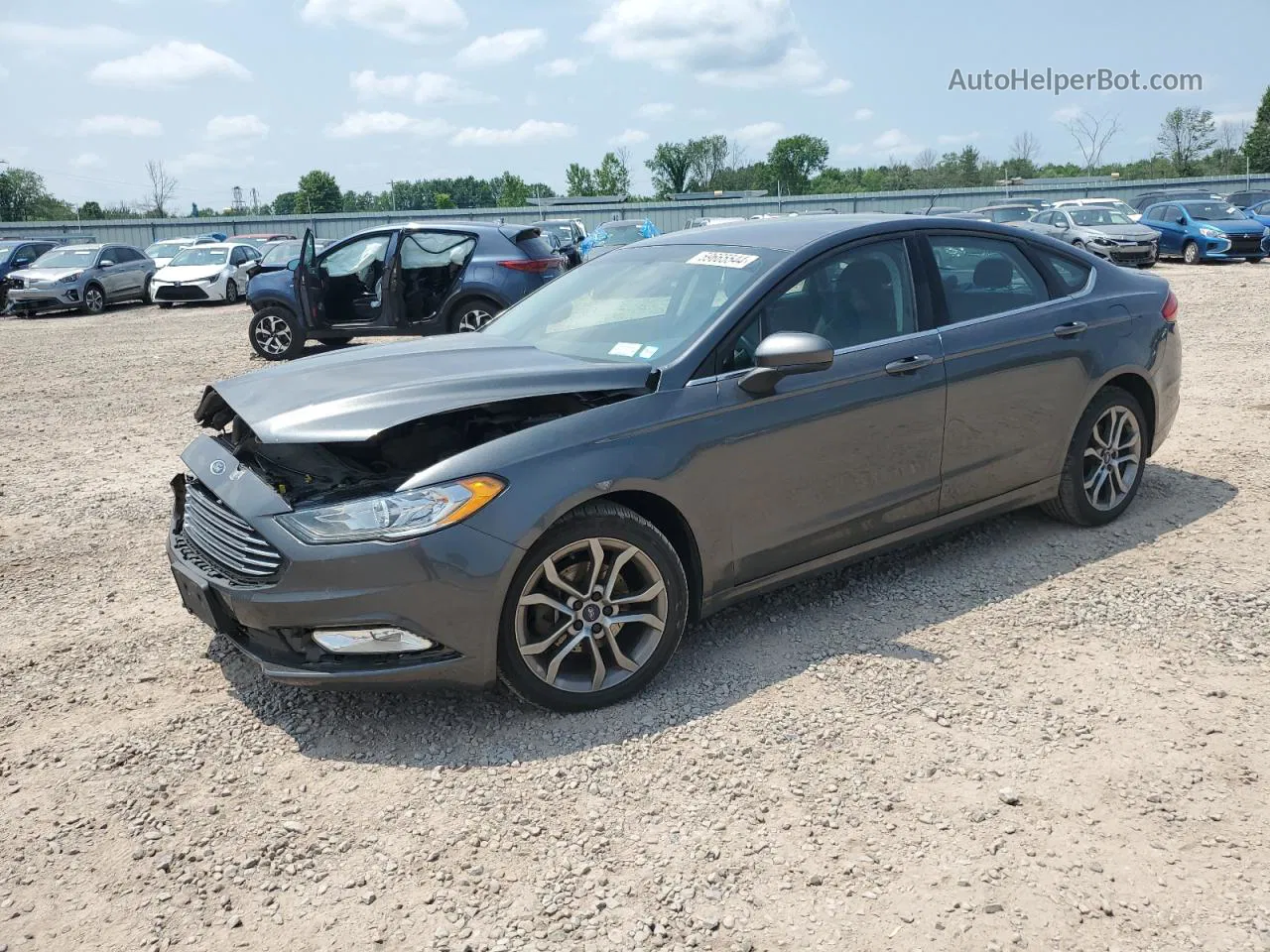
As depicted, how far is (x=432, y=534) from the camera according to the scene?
3287 mm

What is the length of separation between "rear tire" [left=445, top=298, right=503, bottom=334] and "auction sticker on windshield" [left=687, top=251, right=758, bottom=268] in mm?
7611

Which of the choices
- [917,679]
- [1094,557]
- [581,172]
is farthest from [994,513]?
[581,172]

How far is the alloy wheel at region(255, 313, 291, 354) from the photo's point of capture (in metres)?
13.2

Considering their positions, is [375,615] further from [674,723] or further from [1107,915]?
[1107,915]

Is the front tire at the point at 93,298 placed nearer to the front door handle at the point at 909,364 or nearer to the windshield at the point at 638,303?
the windshield at the point at 638,303

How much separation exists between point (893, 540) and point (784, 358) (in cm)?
113

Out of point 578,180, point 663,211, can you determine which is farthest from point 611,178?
point 663,211

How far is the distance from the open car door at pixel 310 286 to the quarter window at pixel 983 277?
9212 millimetres

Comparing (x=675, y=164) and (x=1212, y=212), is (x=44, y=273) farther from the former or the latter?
(x=675, y=164)

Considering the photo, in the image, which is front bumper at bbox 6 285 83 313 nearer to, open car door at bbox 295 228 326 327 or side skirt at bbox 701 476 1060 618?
open car door at bbox 295 228 326 327

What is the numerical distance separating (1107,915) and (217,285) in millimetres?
23391

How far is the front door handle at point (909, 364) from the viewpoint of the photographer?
4.30 m

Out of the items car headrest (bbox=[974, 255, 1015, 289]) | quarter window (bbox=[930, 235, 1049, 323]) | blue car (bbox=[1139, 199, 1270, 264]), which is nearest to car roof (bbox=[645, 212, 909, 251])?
quarter window (bbox=[930, 235, 1049, 323])

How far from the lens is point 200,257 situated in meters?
23.8
